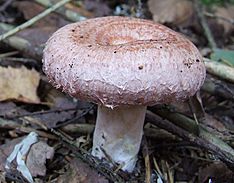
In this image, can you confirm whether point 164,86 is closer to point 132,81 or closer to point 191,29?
point 132,81

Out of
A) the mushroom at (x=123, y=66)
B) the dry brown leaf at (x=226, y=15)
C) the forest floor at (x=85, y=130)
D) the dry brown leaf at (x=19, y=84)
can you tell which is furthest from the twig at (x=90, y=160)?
the dry brown leaf at (x=226, y=15)

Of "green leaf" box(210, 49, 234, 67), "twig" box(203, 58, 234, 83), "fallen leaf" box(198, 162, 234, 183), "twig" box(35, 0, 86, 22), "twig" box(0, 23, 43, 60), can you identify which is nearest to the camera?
"fallen leaf" box(198, 162, 234, 183)

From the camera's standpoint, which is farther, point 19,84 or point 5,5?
point 5,5

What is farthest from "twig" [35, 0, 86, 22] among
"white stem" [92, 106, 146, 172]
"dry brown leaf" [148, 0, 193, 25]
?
"white stem" [92, 106, 146, 172]

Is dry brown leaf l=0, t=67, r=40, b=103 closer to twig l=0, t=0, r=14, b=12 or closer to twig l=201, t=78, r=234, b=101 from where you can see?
twig l=0, t=0, r=14, b=12

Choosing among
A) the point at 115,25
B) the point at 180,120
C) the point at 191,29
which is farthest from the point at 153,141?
the point at 191,29

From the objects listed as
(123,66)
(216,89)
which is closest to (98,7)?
(216,89)

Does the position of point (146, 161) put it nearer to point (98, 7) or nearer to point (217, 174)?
point (217, 174)
